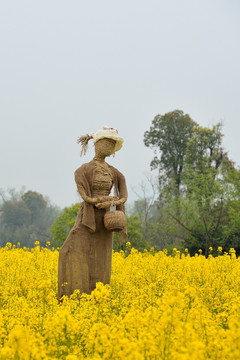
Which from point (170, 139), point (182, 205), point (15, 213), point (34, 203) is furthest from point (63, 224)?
point (34, 203)

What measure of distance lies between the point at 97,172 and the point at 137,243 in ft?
41.5

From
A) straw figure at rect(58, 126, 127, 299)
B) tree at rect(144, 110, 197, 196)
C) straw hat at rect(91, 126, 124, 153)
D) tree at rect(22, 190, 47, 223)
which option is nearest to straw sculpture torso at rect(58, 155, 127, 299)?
straw figure at rect(58, 126, 127, 299)

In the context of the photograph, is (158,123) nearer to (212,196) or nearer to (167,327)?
(212,196)

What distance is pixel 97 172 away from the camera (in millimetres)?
6652

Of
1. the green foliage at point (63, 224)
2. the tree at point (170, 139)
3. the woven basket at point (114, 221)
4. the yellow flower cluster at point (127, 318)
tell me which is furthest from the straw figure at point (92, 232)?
the tree at point (170, 139)

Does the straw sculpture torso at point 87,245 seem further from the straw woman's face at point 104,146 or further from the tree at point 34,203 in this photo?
the tree at point 34,203

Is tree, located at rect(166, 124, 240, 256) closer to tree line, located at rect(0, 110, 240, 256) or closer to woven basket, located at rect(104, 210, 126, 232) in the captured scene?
tree line, located at rect(0, 110, 240, 256)

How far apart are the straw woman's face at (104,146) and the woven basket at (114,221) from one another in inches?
39.9

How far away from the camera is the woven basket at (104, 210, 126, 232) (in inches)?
245

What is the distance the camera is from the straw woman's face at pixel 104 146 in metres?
6.70

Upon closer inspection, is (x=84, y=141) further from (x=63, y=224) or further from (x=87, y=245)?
(x=63, y=224)

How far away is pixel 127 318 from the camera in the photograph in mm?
3480

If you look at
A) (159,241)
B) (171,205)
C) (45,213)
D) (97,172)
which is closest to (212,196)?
(171,205)

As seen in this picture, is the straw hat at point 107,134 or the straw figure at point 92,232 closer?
the straw figure at point 92,232
